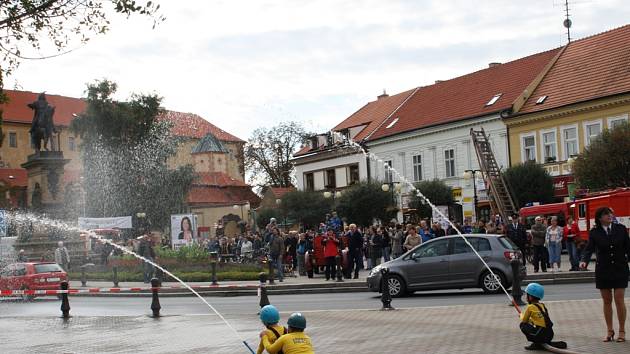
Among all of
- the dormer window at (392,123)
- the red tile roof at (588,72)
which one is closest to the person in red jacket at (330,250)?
the red tile roof at (588,72)

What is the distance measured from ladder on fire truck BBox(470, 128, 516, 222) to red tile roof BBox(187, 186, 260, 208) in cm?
5854

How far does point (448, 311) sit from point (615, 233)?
6410mm

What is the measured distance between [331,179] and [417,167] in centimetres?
1191

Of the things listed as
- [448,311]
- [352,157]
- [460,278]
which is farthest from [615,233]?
[352,157]

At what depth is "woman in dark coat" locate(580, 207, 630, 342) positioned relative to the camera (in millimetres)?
12602

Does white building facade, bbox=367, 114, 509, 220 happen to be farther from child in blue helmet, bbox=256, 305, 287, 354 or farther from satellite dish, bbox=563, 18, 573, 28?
child in blue helmet, bbox=256, 305, 287, 354

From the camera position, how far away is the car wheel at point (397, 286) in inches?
945

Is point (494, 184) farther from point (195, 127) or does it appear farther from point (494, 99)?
point (195, 127)

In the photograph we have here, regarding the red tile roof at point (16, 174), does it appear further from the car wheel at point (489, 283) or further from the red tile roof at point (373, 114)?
the car wheel at point (489, 283)

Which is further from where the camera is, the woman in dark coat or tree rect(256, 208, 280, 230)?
tree rect(256, 208, 280, 230)

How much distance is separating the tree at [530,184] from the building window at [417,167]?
15.6 m

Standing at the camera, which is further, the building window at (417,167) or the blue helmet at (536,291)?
the building window at (417,167)

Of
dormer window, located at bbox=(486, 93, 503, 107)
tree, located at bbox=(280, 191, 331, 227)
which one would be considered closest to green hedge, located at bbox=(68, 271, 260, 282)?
tree, located at bbox=(280, 191, 331, 227)

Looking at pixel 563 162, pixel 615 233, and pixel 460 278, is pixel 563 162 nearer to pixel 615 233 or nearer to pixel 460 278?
pixel 460 278
